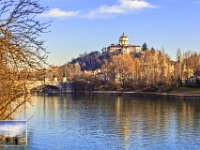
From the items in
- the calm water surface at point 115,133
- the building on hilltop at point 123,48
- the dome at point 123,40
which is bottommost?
the calm water surface at point 115,133

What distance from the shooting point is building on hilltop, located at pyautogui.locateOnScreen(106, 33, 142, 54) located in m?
174

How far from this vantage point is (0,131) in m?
3.51

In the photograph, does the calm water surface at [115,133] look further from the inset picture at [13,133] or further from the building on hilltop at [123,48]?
the building on hilltop at [123,48]

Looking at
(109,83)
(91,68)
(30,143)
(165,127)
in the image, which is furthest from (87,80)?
(30,143)

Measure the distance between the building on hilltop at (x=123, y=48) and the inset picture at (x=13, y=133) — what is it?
167 meters

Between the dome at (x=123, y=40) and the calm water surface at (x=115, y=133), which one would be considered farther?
the dome at (x=123, y=40)

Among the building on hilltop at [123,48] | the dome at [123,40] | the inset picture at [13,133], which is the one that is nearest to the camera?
the inset picture at [13,133]

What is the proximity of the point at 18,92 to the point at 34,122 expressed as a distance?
28.6m

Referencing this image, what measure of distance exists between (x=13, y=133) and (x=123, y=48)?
176 metres

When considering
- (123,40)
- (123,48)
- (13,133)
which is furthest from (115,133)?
(123,40)

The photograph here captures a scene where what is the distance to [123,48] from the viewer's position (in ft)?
586

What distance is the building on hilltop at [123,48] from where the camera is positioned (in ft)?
572

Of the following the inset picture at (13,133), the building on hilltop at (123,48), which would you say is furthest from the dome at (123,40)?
the inset picture at (13,133)

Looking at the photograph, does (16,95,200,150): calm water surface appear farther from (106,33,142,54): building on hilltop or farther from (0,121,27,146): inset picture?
(106,33,142,54): building on hilltop
